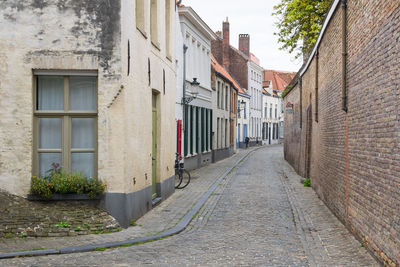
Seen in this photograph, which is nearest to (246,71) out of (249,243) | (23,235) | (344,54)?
(344,54)

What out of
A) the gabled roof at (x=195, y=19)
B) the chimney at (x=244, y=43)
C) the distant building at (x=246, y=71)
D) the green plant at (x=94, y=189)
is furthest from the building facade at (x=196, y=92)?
the chimney at (x=244, y=43)

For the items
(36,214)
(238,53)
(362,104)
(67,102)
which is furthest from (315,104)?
(238,53)

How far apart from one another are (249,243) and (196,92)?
11.8 metres

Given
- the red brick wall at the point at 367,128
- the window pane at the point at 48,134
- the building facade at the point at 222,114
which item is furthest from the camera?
the building facade at the point at 222,114

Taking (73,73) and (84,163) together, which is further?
(84,163)

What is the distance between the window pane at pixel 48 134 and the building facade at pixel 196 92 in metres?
10.5

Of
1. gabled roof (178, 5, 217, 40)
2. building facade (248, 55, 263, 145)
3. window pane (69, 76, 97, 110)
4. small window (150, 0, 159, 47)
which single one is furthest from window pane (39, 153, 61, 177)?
building facade (248, 55, 263, 145)

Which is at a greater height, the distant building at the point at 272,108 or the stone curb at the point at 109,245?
the distant building at the point at 272,108

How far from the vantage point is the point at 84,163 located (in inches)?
356

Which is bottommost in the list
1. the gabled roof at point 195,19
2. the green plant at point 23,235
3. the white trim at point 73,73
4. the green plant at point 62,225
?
the green plant at point 23,235

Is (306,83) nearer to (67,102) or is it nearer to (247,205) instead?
(247,205)

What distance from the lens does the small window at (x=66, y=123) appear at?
29.4 ft

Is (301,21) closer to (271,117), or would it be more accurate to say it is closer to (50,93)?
(50,93)

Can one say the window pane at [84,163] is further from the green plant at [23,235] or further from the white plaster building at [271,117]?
the white plaster building at [271,117]
